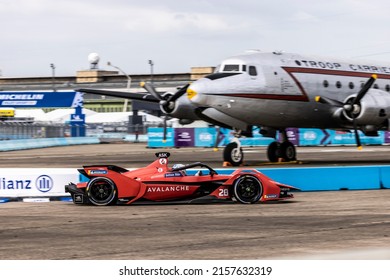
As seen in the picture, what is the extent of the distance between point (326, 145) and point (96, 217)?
1844 inches

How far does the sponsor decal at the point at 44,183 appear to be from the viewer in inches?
880

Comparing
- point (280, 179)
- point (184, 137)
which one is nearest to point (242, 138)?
point (184, 137)

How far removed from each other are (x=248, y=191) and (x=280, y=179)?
3.40 m

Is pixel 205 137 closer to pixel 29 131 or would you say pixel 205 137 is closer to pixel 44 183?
pixel 29 131

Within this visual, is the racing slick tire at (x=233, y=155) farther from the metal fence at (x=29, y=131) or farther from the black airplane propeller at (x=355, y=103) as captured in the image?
the metal fence at (x=29, y=131)

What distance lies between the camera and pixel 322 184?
78.8ft

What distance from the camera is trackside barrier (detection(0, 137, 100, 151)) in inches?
2334

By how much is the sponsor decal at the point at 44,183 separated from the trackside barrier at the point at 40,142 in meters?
37.1

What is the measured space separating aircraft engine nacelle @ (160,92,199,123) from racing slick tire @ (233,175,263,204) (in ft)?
49.5

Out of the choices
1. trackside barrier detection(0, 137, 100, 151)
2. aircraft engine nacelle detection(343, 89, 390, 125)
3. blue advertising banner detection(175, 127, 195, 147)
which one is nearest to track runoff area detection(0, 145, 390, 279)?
aircraft engine nacelle detection(343, 89, 390, 125)

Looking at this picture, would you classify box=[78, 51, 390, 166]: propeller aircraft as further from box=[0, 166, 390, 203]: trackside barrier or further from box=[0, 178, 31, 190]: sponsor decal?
box=[0, 178, 31, 190]: sponsor decal

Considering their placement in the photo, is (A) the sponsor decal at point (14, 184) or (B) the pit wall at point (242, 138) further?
(B) the pit wall at point (242, 138)

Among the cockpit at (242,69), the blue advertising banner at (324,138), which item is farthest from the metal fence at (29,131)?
the cockpit at (242,69)
